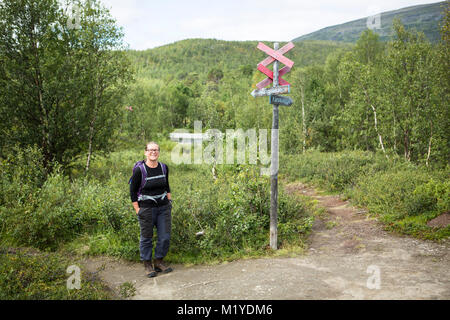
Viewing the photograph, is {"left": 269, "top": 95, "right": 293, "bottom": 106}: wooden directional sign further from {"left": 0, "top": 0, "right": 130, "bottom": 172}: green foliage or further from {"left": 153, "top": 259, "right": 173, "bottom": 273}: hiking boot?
{"left": 0, "top": 0, "right": 130, "bottom": 172}: green foliage

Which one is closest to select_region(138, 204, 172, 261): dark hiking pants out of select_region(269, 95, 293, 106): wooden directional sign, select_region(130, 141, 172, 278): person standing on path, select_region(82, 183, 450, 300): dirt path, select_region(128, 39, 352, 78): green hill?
select_region(130, 141, 172, 278): person standing on path

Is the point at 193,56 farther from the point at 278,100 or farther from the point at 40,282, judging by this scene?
the point at 40,282

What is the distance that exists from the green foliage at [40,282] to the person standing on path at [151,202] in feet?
3.53

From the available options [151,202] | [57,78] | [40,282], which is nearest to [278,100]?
[151,202]

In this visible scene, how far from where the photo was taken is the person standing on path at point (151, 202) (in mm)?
5621

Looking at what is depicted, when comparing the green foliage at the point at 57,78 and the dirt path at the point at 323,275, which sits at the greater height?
the green foliage at the point at 57,78

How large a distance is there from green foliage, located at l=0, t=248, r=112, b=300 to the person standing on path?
3.53 ft

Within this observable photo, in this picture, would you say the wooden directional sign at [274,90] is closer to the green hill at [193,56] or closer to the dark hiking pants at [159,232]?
the dark hiking pants at [159,232]

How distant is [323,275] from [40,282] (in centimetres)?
465

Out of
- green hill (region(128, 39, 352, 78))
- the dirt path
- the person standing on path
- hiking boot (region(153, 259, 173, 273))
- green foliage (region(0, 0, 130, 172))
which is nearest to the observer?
the dirt path

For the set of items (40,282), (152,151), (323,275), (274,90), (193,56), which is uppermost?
(193,56)

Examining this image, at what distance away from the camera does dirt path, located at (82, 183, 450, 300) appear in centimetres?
464

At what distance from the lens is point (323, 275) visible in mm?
5305

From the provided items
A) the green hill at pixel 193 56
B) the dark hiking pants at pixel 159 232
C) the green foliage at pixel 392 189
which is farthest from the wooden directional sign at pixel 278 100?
the green hill at pixel 193 56
